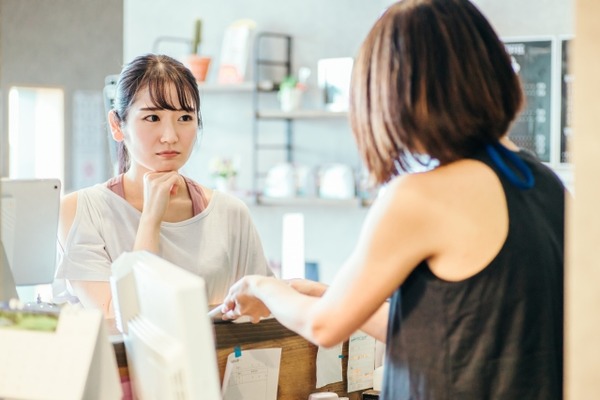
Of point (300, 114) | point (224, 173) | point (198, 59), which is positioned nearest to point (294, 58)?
point (300, 114)

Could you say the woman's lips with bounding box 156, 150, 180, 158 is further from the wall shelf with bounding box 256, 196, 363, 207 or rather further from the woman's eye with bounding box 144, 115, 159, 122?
the wall shelf with bounding box 256, 196, 363, 207

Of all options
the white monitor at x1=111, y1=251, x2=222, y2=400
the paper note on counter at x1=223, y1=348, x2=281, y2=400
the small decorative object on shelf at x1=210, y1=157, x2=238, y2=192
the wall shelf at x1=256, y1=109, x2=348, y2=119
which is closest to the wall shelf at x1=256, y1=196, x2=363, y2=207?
the small decorative object on shelf at x1=210, y1=157, x2=238, y2=192

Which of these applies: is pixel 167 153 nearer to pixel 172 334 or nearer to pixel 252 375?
pixel 252 375

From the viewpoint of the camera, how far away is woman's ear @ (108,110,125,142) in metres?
2.13

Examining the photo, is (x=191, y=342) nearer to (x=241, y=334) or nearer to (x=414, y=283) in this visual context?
(x=414, y=283)

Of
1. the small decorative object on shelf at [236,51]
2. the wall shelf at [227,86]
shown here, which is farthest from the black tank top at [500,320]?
the small decorative object on shelf at [236,51]

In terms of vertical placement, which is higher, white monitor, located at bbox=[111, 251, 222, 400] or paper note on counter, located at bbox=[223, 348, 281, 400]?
white monitor, located at bbox=[111, 251, 222, 400]

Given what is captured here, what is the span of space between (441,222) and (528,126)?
11.3ft

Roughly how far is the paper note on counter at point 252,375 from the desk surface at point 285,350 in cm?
1

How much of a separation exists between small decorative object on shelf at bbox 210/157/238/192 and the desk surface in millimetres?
3448

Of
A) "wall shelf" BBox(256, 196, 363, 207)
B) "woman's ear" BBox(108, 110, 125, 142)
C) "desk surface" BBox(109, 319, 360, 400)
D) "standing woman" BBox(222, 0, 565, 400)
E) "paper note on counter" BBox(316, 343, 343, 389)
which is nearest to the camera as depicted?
"standing woman" BBox(222, 0, 565, 400)

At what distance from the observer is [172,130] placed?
2.04 m

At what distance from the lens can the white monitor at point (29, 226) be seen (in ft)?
6.66

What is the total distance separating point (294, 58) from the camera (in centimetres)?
516
